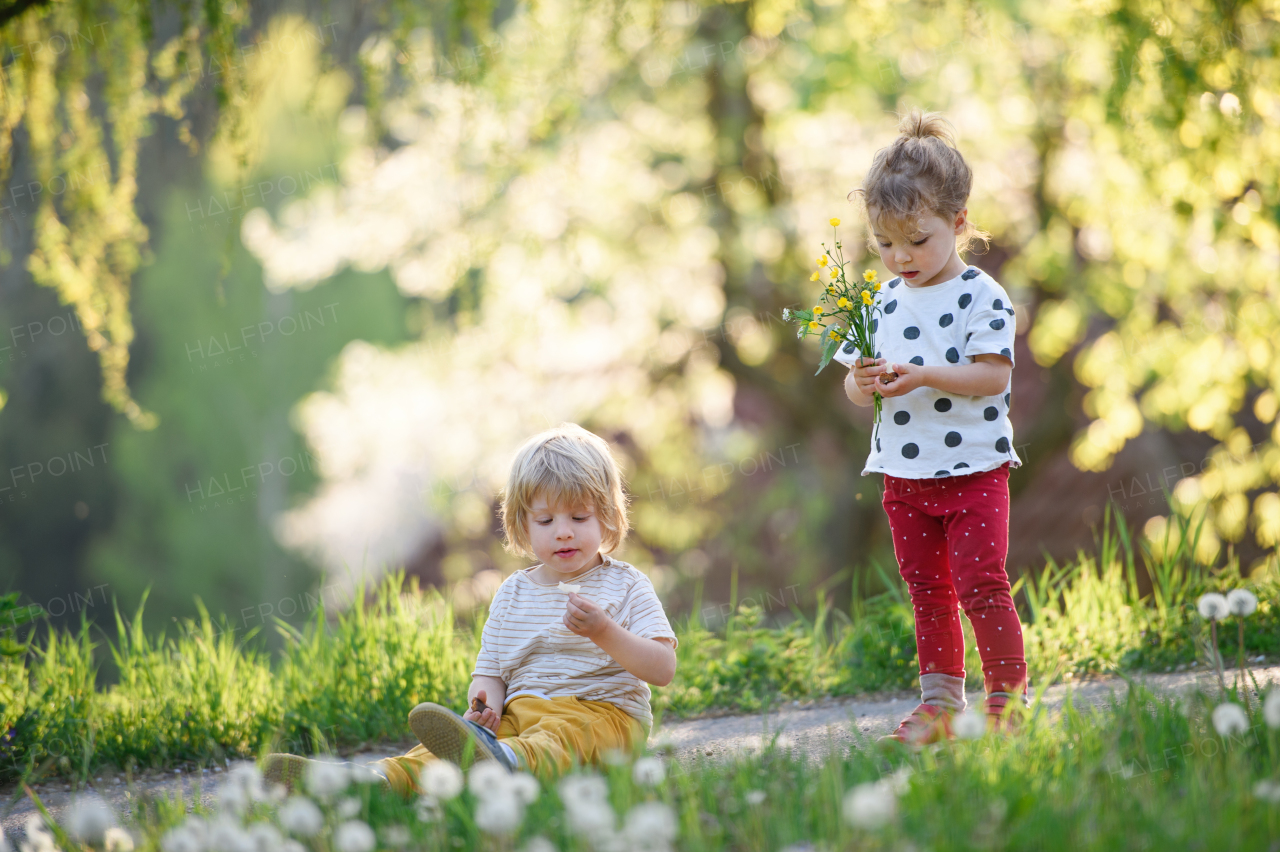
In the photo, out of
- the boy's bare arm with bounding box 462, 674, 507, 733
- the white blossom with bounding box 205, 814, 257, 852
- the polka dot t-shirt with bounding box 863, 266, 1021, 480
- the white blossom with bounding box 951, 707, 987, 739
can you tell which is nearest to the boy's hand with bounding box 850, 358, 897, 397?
the polka dot t-shirt with bounding box 863, 266, 1021, 480

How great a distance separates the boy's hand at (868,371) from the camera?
2.47 m

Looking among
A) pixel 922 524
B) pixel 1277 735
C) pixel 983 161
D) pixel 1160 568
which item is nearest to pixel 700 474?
pixel 983 161

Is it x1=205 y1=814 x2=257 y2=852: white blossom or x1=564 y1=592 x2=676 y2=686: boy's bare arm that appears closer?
x1=205 y1=814 x2=257 y2=852: white blossom

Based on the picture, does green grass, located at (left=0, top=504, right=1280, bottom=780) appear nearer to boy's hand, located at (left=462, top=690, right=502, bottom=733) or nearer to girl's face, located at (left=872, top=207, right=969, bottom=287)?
boy's hand, located at (left=462, top=690, right=502, bottom=733)

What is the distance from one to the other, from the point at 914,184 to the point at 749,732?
5.57 feet

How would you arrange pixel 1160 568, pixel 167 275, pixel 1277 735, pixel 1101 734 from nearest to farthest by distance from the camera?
pixel 1277 735 → pixel 1101 734 → pixel 1160 568 → pixel 167 275

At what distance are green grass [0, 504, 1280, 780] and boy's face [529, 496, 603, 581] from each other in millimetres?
903

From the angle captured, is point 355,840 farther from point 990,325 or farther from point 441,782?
point 990,325

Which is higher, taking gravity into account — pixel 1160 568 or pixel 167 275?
pixel 167 275

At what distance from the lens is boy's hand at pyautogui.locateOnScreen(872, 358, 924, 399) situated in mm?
2469

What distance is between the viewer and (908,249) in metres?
2.60

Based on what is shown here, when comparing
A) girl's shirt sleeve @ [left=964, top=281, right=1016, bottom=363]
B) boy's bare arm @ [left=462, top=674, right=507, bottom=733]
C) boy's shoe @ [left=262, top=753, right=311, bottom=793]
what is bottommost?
boy's bare arm @ [left=462, top=674, right=507, bottom=733]

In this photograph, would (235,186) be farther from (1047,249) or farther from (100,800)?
(1047,249)

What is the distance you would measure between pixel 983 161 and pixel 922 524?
18.2ft
